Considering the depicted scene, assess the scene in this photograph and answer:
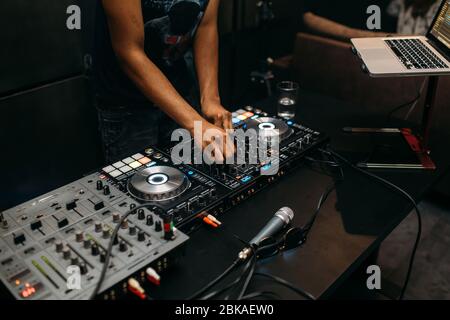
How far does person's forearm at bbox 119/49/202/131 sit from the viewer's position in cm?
127

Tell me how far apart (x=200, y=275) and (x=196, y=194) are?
0.21 meters

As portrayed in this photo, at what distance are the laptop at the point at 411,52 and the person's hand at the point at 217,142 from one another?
489 millimetres

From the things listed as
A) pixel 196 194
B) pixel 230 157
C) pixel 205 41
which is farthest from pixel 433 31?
pixel 196 194

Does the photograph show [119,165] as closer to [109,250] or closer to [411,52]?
[109,250]

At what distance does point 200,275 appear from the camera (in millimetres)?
941

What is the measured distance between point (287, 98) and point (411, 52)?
46cm

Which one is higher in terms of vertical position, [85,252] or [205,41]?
[205,41]

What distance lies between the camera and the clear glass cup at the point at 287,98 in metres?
1.67

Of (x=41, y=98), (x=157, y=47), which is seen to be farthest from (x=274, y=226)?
(x=41, y=98)

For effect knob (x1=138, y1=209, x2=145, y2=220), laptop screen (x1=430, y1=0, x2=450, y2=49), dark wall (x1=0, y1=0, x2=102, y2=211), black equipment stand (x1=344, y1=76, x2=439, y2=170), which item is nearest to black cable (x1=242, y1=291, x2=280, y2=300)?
effect knob (x1=138, y1=209, x2=145, y2=220)

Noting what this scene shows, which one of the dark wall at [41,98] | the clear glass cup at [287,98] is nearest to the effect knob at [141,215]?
the clear glass cup at [287,98]

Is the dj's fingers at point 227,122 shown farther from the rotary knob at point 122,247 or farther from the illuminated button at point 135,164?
the rotary knob at point 122,247

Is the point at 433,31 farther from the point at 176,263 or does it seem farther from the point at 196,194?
the point at 176,263

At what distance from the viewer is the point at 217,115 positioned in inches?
52.6
